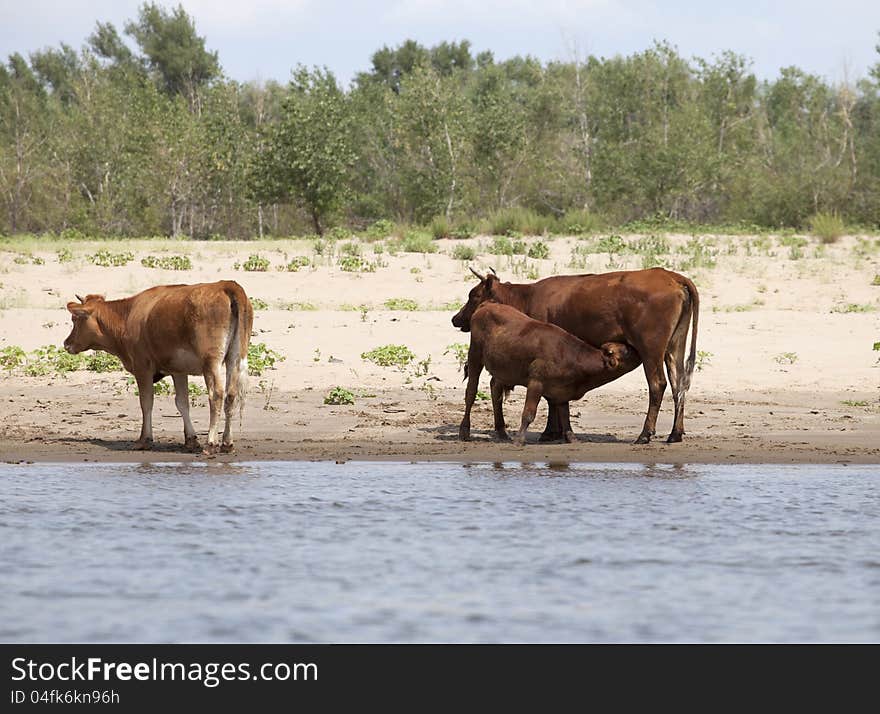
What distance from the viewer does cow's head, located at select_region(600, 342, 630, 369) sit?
11719 mm

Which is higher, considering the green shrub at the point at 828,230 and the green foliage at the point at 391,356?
the green shrub at the point at 828,230

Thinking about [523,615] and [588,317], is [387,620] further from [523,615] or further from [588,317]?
[588,317]

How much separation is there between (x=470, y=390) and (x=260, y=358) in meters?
3.68

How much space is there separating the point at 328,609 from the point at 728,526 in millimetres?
3227

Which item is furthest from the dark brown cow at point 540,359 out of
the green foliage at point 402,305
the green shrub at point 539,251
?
the green shrub at point 539,251

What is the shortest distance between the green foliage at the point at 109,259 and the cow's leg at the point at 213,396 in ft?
36.6

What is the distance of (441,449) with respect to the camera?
468 inches

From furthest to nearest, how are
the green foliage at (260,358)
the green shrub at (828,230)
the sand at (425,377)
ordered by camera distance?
the green shrub at (828,230) → the green foliage at (260,358) → the sand at (425,377)

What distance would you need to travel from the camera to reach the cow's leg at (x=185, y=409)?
11.7 m

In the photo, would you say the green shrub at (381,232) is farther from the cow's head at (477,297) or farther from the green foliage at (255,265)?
the cow's head at (477,297)

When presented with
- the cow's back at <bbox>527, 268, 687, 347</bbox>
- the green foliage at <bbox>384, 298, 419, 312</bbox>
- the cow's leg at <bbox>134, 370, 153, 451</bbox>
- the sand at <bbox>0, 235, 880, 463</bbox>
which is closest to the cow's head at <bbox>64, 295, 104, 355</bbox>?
the cow's leg at <bbox>134, 370, 153, 451</bbox>

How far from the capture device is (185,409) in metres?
11.8

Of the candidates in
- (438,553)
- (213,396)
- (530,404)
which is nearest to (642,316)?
(530,404)
